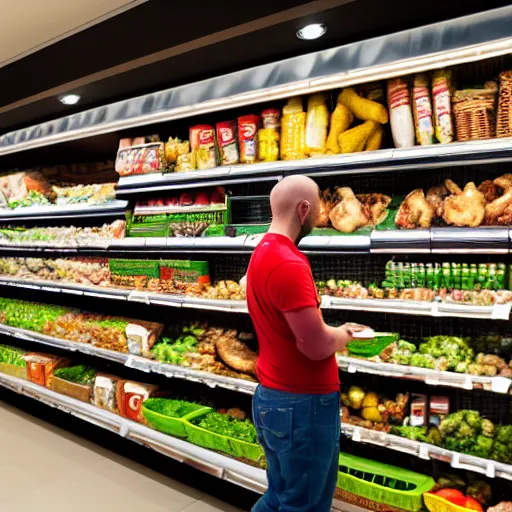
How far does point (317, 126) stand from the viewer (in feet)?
9.52

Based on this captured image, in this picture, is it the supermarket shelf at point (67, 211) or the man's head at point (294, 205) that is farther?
the supermarket shelf at point (67, 211)

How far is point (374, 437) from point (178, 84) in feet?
8.17

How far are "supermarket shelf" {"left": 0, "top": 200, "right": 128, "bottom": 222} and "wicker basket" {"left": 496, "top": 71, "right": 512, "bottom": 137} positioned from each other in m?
2.60

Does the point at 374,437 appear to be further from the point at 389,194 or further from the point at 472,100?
the point at 472,100

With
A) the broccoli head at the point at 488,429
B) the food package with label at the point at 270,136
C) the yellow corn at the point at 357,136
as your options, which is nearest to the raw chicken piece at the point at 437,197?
the yellow corn at the point at 357,136

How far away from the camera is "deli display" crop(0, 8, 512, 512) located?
2.48 m

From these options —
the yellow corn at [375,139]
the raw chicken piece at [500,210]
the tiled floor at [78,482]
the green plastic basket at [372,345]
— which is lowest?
the tiled floor at [78,482]

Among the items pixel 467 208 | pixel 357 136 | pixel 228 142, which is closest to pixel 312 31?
pixel 357 136

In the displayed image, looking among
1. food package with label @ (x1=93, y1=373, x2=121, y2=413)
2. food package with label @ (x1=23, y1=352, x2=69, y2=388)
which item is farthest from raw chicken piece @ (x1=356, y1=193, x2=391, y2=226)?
food package with label @ (x1=23, y1=352, x2=69, y2=388)

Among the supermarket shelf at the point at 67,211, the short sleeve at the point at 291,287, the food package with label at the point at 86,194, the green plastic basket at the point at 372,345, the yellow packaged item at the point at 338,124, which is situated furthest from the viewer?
the food package with label at the point at 86,194

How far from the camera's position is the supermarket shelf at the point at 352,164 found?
92.4 inches

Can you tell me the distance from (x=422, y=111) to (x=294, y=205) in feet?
2.91

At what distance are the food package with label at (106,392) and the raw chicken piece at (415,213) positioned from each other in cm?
253

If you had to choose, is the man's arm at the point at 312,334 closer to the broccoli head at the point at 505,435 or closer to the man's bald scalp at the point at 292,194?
the man's bald scalp at the point at 292,194
